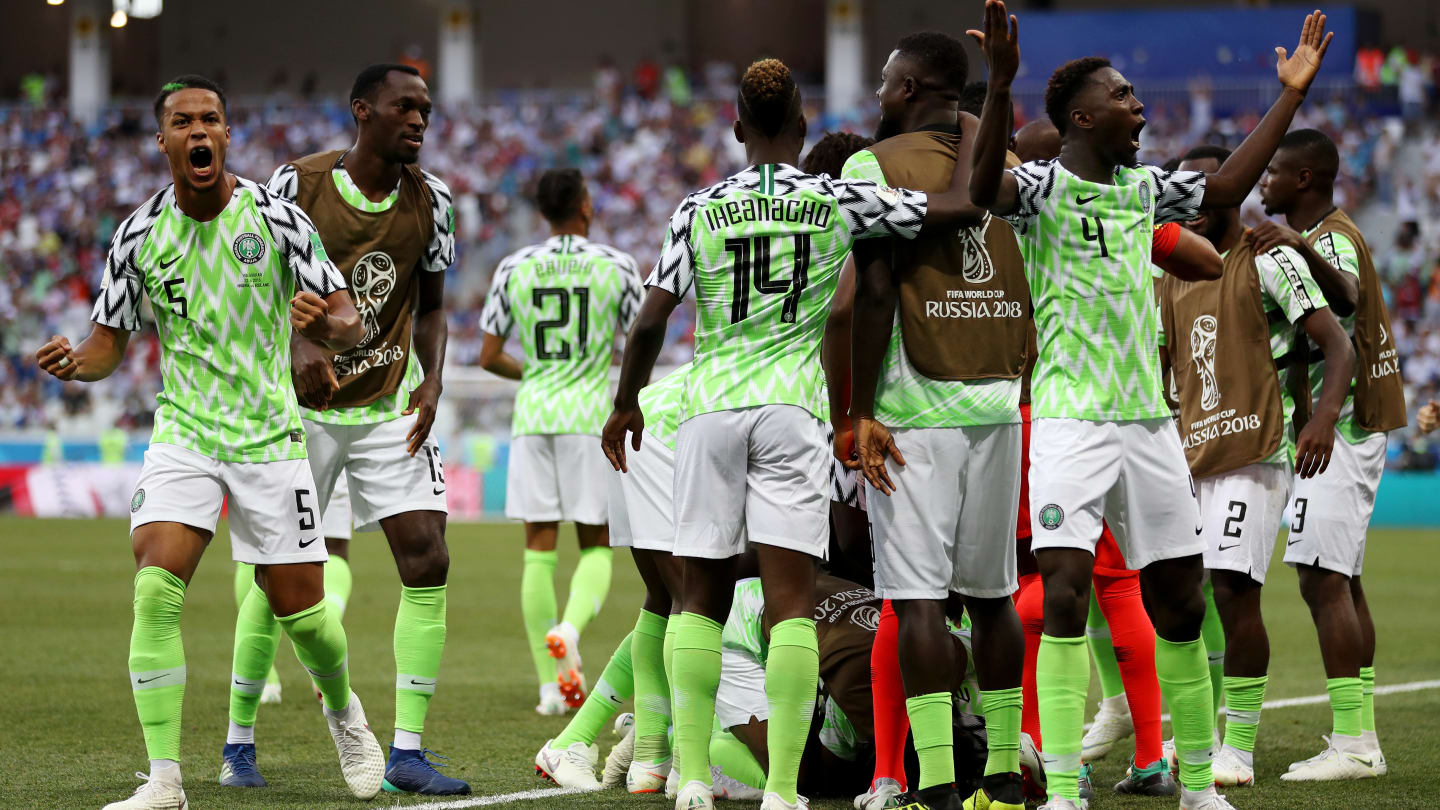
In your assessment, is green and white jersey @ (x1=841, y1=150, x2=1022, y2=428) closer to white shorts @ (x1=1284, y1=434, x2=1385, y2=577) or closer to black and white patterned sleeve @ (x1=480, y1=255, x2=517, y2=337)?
white shorts @ (x1=1284, y1=434, x2=1385, y2=577)

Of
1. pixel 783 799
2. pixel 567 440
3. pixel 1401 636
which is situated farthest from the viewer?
pixel 1401 636

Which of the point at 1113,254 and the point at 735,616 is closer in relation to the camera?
the point at 1113,254

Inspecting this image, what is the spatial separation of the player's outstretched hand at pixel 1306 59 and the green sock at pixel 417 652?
3513 millimetres

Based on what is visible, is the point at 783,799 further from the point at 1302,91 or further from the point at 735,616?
the point at 1302,91

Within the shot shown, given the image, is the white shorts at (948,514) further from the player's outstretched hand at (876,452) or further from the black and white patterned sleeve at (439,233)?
the black and white patterned sleeve at (439,233)

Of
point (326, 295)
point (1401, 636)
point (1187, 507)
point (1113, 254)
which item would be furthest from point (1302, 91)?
point (1401, 636)

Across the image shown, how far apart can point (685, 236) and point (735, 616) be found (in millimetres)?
1671

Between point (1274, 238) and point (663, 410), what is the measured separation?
239cm

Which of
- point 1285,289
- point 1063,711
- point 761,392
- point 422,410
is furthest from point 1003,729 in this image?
point 422,410

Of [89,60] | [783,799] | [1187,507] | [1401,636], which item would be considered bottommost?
[1401,636]

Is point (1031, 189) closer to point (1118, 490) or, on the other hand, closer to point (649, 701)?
point (1118, 490)

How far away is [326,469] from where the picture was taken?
6.10 meters

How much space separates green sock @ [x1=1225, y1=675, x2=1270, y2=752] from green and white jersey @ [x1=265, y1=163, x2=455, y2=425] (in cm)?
331

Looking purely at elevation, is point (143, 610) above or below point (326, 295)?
Answer: below
